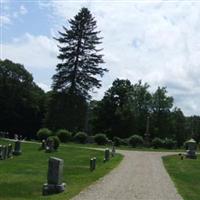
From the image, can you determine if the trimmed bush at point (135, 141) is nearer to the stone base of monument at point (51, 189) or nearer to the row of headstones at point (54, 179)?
the row of headstones at point (54, 179)

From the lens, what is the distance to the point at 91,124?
367 feet

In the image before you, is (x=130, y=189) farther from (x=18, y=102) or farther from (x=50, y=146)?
(x=18, y=102)

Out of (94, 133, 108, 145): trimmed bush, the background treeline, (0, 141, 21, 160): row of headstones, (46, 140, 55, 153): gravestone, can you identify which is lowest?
(0, 141, 21, 160): row of headstones

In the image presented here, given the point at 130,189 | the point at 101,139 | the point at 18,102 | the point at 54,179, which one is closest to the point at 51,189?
the point at 54,179

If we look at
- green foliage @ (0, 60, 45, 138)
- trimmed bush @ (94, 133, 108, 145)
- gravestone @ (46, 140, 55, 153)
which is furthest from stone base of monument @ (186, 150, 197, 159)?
green foliage @ (0, 60, 45, 138)

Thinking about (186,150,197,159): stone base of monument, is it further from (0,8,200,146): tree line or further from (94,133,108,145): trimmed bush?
(0,8,200,146): tree line

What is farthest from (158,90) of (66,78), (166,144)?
(166,144)

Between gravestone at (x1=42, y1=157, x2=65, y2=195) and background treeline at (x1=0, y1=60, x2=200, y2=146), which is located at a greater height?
background treeline at (x1=0, y1=60, x2=200, y2=146)

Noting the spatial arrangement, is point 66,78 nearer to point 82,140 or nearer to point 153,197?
point 82,140

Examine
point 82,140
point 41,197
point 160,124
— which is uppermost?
point 160,124

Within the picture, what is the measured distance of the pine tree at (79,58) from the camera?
85.2 m

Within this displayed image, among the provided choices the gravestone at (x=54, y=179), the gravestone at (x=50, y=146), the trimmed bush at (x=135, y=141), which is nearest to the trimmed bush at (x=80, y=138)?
the trimmed bush at (x=135, y=141)

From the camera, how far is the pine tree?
279 feet

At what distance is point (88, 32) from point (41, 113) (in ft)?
78.2
